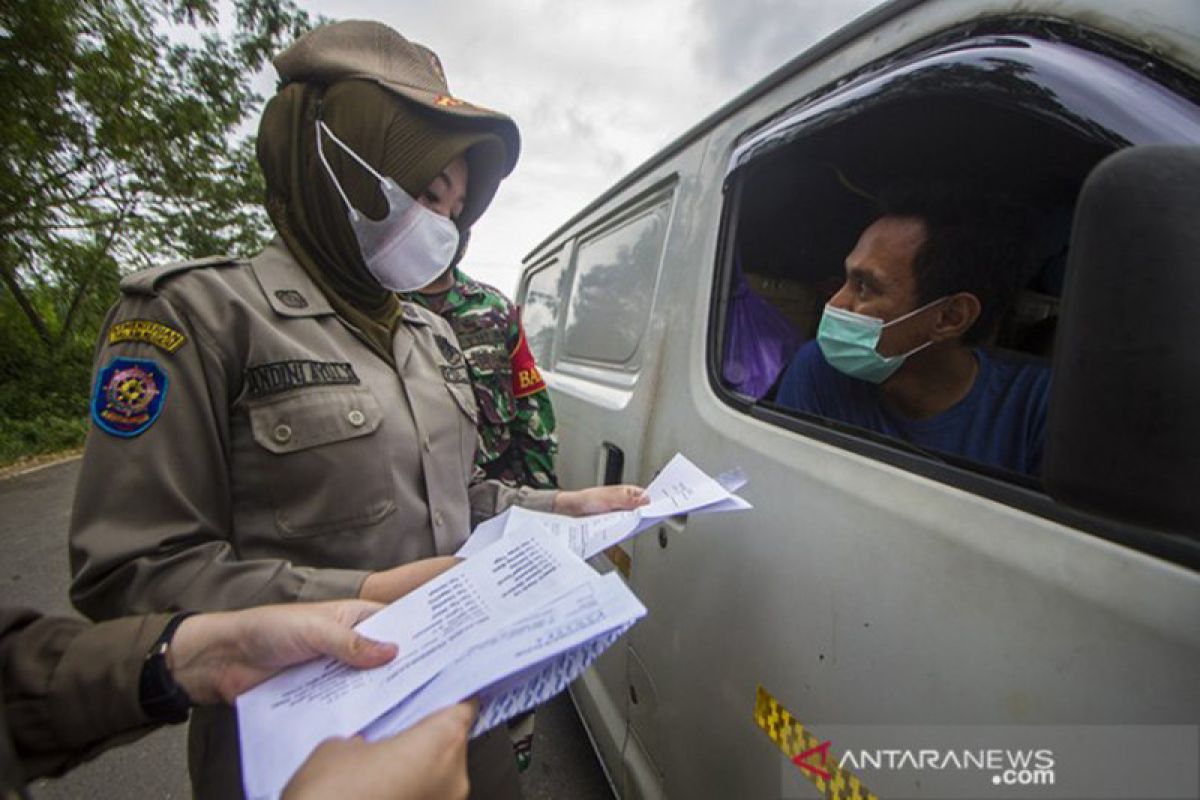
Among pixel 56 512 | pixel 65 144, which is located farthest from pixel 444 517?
pixel 65 144

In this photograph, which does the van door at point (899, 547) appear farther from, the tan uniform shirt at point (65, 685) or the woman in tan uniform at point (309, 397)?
the tan uniform shirt at point (65, 685)

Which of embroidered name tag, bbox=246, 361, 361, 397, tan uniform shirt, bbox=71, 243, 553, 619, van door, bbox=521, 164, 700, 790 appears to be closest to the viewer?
tan uniform shirt, bbox=71, 243, 553, 619

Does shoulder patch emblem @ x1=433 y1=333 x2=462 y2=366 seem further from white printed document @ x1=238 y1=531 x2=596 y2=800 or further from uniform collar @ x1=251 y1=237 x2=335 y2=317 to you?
white printed document @ x1=238 y1=531 x2=596 y2=800

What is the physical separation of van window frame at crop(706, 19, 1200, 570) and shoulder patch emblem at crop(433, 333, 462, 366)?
60 cm

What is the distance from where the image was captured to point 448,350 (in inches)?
49.2

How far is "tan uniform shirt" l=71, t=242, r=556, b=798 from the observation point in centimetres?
71

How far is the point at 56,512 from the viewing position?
182 inches

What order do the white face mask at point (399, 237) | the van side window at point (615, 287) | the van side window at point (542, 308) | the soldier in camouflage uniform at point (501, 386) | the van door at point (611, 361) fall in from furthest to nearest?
the van side window at point (542, 308)
the soldier in camouflage uniform at point (501, 386)
the van side window at point (615, 287)
the van door at point (611, 361)
the white face mask at point (399, 237)

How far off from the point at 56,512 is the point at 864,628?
6.28m

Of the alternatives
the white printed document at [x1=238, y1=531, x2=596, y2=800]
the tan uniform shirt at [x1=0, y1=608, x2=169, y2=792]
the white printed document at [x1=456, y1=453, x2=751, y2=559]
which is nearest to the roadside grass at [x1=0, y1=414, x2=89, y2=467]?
the tan uniform shirt at [x1=0, y1=608, x2=169, y2=792]

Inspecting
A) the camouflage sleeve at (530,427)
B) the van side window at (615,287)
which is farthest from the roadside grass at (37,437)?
the camouflage sleeve at (530,427)

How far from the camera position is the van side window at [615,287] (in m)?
1.86

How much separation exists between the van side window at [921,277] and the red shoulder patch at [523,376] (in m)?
0.93

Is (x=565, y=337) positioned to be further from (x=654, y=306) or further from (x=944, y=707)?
(x=944, y=707)
